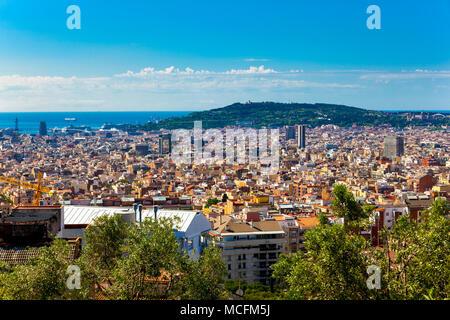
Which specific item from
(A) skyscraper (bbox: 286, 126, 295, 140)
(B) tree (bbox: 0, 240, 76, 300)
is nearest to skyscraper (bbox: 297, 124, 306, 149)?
(A) skyscraper (bbox: 286, 126, 295, 140)

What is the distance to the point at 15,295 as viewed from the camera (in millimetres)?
4102

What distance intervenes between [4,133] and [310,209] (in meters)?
57.7

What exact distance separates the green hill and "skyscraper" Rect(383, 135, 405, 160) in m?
16.6

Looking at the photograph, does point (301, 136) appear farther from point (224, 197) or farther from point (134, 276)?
point (134, 276)

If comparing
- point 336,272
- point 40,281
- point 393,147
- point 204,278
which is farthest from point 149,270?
point 393,147

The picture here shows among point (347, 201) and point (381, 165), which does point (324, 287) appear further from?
point (381, 165)

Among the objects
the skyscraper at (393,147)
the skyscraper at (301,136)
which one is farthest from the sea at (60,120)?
the skyscraper at (393,147)

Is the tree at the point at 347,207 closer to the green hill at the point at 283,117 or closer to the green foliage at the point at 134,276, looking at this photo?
the green foliage at the point at 134,276

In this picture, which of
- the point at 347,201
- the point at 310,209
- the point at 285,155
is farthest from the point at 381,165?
the point at 347,201

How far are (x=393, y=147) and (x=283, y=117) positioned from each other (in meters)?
19.4

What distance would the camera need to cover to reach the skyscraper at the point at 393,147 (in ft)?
171
